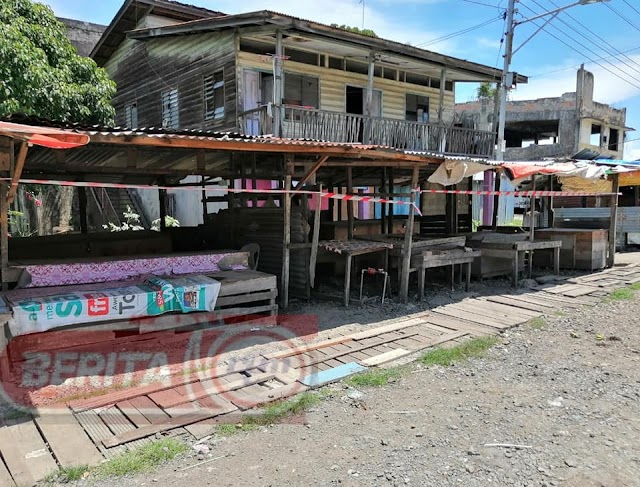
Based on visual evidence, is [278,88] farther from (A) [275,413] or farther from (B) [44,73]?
(A) [275,413]

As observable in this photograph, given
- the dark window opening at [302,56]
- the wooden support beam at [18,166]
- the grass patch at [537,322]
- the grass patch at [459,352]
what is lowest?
the grass patch at [459,352]

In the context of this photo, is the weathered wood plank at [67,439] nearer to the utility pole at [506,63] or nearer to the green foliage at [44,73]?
the green foliage at [44,73]

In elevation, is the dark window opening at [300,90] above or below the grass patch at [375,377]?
above

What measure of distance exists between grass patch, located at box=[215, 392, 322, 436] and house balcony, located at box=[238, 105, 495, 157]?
8.49 meters

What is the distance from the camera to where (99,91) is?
1186 centimetres

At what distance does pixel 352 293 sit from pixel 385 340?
2.71 meters

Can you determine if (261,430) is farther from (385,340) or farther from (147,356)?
(385,340)

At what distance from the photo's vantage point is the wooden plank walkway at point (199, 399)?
356 centimetres

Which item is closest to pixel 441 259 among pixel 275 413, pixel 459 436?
pixel 459 436

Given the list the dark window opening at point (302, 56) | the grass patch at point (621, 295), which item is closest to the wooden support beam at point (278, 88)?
the dark window opening at point (302, 56)

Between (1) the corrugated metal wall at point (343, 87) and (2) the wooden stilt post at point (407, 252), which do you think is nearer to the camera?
(2) the wooden stilt post at point (407, 252)

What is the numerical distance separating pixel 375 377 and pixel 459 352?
1.44m

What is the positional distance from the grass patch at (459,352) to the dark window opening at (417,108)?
41.7 feet

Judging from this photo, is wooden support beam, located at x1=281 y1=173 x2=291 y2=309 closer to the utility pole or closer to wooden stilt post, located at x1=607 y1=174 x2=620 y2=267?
wooden stilt post, located at x1=607 y1=174 x2=620 y2=267
